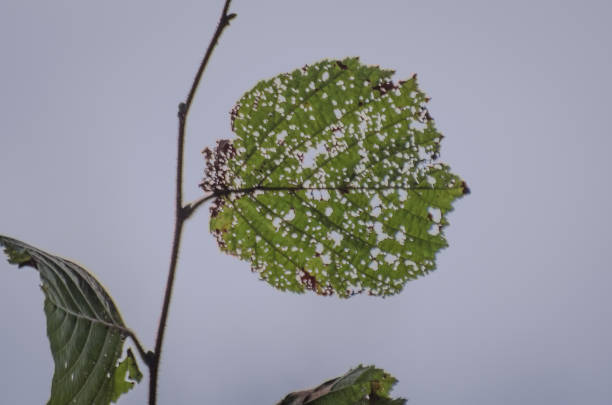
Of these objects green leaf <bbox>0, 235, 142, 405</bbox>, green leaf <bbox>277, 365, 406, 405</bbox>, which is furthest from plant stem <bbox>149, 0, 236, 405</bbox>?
green leaf <bbox>277, 365, 406, 405</bbox>

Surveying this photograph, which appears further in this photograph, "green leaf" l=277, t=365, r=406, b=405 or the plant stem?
"green leaf" l=277, t=365, r=406, b=405

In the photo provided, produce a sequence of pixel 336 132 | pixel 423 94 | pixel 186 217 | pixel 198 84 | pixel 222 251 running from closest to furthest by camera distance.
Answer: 1. pixel 198 84
2. pixel 186 217
3. pixel 423 94
4. pixel 336 132
5. pixel 222 251

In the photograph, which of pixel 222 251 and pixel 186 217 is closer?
pixel 186 217

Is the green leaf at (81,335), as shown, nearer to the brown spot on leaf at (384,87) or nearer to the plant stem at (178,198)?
the plant stem at (178,198)

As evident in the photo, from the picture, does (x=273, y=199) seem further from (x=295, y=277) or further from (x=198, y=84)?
(x=198, y=84)

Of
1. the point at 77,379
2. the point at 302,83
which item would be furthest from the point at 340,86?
the point at 77,379

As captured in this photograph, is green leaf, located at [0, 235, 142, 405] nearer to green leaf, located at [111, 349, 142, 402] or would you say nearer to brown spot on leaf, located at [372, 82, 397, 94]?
green leaf, located at [111, 349, 142, 402]

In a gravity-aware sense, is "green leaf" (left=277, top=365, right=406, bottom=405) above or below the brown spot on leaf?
below

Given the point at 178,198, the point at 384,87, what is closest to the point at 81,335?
the point at 178,198
